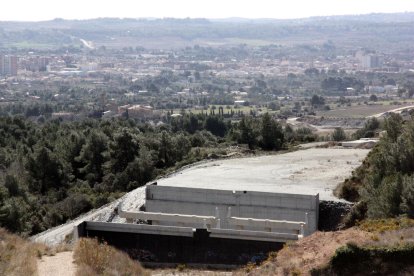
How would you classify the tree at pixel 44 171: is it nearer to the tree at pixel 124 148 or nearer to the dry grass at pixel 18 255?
the tree at pixel 124 148

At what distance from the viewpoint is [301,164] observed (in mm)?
22812

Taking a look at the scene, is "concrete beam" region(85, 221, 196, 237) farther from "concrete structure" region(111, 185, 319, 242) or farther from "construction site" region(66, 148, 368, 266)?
"concrete structure" region(111, 185, 319, 242)

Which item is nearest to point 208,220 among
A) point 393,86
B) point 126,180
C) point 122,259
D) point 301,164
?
point 122,259

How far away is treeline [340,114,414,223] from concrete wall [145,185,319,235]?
1.07 meters

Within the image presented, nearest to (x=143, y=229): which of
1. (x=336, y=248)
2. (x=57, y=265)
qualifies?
(x=57, y=265)

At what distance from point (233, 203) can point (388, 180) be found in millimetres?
3635

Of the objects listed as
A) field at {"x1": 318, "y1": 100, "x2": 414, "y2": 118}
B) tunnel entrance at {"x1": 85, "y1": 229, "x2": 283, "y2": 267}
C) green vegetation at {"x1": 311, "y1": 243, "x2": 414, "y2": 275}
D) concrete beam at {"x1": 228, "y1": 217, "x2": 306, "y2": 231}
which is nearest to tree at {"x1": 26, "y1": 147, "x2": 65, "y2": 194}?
concrete beam at {"x1": 228, "y1": 217, "x2": 306, "y2": 231}

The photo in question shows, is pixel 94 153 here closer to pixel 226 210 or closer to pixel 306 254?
pixel 226 210

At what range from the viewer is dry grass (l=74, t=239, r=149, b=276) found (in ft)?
37.3

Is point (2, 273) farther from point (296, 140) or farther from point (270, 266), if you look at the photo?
point (296, 140)

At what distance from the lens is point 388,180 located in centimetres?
1566

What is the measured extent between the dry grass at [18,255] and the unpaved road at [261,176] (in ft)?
13.0

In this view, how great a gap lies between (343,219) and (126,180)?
10.5 m

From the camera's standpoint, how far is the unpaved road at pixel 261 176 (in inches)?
752
